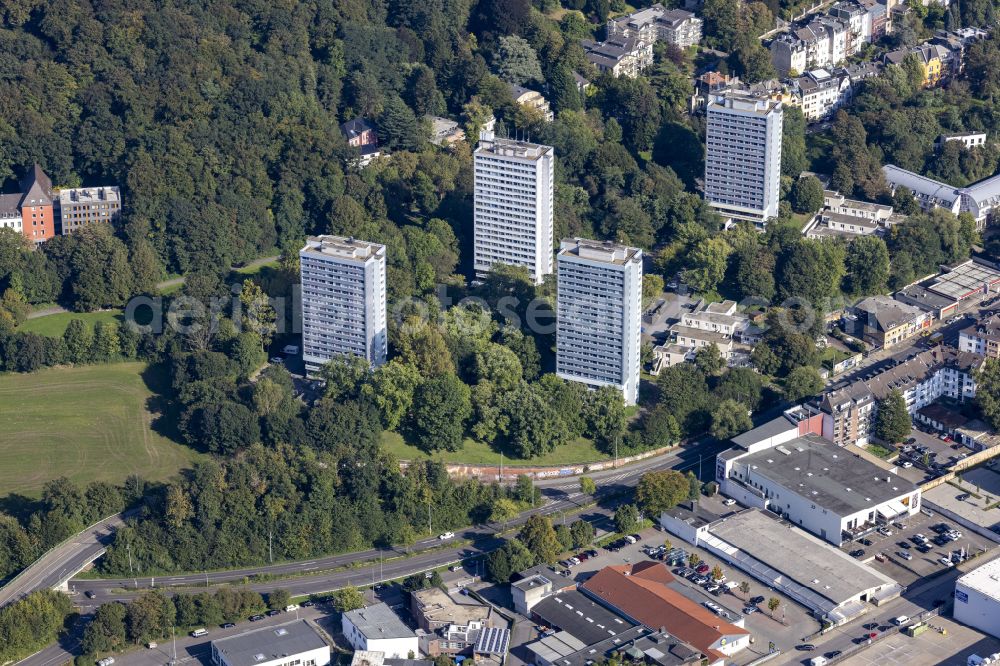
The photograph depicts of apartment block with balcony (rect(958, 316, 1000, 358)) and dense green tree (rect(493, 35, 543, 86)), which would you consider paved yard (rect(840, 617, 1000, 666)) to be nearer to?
apartment block with balcony (rect(958, 316, 1000, 358))

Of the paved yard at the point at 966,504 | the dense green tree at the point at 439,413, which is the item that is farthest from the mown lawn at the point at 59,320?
the paved yard at the point at 966,504

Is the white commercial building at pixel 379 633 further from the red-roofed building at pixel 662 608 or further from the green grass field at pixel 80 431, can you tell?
the green grass field at pixel 80 431

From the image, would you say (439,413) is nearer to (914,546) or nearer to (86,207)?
(914,546)

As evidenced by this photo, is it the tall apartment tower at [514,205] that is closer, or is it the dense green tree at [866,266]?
the tall apartment tower at [514,205]

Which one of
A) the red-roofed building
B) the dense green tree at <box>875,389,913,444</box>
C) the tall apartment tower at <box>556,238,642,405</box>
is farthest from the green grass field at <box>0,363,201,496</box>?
the dense green tree at <box>875,389,913,444</box>

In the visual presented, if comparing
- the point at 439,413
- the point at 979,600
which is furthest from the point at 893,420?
the point at 439,413
